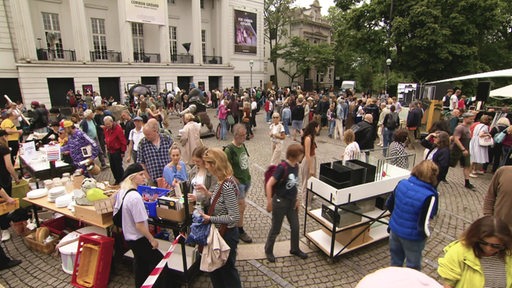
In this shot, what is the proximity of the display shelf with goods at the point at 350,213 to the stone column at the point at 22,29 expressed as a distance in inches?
959

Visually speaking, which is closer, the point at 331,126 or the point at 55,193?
the point at 55,193

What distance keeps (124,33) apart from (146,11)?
2.80 meters

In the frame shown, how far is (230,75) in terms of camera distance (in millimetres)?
32281

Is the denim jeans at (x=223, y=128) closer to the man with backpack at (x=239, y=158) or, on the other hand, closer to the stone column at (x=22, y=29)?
the man with backpack at (x=239, y=158)

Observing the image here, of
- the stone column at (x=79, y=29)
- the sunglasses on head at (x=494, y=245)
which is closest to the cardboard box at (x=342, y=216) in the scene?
the sunglasses on head at (x=494, y=245)

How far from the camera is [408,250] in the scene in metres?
3.32

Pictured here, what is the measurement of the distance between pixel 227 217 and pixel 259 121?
50.3ft

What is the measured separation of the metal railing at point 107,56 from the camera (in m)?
25.1

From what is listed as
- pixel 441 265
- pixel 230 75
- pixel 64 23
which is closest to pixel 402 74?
pixel 230 75

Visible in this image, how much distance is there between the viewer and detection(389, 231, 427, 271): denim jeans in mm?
3273

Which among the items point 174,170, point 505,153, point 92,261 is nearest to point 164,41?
point 174,170

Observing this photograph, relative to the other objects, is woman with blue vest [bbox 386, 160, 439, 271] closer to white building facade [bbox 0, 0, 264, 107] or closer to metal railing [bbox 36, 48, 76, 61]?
white building facade [bbox 0, 0, 264, 107]

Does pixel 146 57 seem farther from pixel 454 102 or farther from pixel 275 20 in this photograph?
pixel 454 102

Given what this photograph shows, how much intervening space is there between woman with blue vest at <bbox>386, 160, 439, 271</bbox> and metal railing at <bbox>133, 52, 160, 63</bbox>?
27884mm
